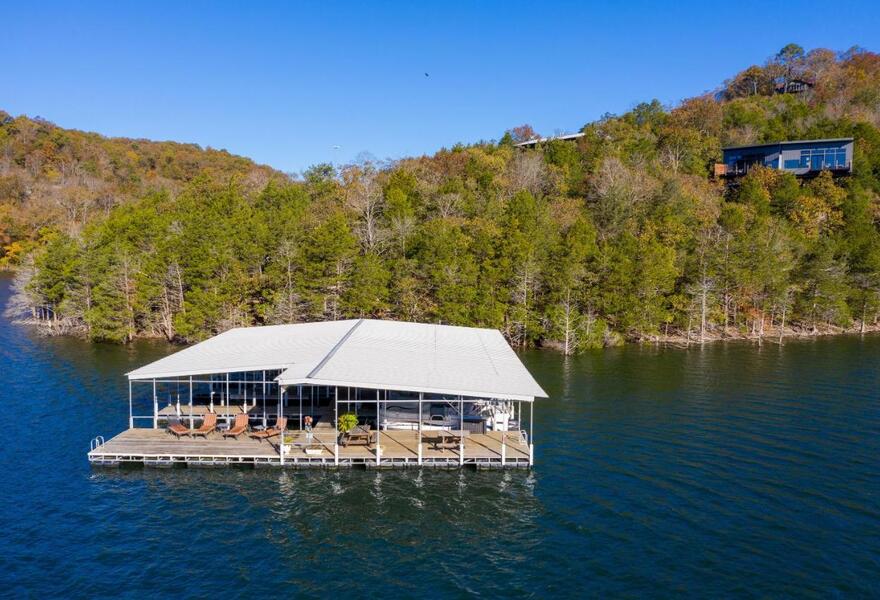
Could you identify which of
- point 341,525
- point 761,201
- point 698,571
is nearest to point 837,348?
point 761,201

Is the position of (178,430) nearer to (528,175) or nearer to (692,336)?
(692,336)

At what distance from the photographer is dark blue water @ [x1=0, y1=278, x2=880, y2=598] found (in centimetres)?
2048

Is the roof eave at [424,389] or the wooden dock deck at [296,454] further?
the wooden dock deck at [296,454]

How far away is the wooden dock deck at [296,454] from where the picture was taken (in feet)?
97.1

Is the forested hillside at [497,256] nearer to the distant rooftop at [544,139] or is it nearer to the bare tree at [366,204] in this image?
the bare tree at [366,204]

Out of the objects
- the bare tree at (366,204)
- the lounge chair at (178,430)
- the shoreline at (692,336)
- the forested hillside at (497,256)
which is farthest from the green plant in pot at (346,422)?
the bare tree at (366,204)

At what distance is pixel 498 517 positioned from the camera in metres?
25.0

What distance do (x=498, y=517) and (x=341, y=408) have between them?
45.4ft

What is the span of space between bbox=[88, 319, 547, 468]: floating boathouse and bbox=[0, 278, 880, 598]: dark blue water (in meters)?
0.96

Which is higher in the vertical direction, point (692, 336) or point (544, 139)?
point (544, 139)

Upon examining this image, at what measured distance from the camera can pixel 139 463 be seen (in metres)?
30.2

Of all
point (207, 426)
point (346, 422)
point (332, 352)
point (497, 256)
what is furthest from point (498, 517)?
point (497, 256)

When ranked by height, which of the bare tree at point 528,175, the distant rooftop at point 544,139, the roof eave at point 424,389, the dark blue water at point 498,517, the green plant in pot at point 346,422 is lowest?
the dark blue water at point 498,517

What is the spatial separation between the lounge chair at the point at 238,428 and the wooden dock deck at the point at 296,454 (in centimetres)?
76
